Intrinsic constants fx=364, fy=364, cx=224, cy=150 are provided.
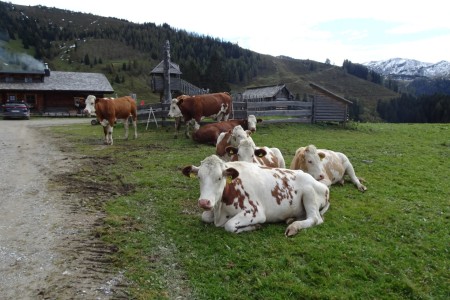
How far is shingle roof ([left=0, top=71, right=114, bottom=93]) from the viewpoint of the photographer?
4991 centimetres

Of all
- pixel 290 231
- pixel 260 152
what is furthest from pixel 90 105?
pixel 290 231

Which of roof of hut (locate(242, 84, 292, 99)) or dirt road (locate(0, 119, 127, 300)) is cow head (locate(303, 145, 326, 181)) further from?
roof of hut (locate(242, 84, 292, 99))

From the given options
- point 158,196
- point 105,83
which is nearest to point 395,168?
point 158,196

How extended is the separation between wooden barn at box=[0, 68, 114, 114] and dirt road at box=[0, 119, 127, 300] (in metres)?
45.3

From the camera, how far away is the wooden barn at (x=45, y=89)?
50.1 meters

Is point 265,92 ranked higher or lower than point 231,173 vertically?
higher

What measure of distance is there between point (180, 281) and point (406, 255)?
340cm

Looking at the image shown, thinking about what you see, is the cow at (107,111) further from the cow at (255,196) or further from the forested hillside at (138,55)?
the forested hillside at (138,55)

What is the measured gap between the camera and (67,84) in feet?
173

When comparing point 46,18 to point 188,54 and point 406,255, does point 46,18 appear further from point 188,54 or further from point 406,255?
point 406,255

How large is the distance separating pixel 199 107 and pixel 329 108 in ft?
36.1

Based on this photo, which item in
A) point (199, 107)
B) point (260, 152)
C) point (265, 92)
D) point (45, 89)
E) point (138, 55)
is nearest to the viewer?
point (260, 152)

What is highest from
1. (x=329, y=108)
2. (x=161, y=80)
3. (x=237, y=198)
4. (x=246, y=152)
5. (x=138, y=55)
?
(x=138, y=55)

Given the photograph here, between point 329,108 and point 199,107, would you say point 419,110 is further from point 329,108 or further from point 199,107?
point 199,107
